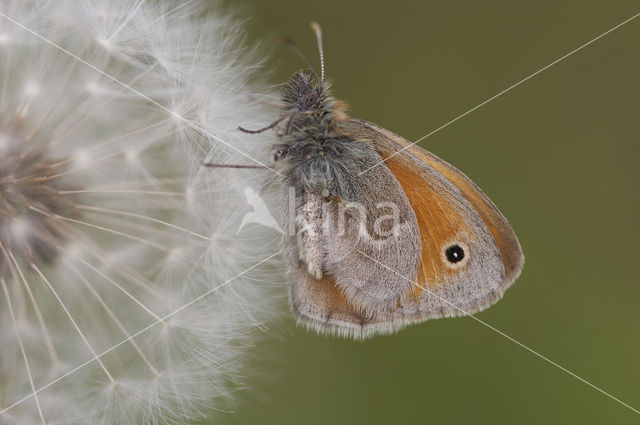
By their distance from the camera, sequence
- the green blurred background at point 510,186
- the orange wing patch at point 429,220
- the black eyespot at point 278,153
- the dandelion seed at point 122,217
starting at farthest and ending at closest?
1. the green blurred background at point 510,186
2. the black eyespot at point 278,153
3. the orange wing patch at point 429,220
4. the dandelion seed at point 122,217

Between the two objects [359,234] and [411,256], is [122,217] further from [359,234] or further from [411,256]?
[411,256]

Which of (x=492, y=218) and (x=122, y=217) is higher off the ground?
(x=492, y=218)

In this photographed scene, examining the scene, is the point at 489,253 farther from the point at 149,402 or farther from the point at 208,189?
the point at 149,402

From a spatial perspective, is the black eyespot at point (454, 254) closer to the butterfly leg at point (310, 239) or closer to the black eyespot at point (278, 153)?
the butterfly leg at point (310, 239)

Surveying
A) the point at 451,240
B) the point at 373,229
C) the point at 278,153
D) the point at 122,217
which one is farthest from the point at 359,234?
the point at 122,217

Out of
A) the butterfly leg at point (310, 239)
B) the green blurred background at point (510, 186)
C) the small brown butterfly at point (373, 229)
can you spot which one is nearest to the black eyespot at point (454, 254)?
the small brown butterfly at point (373, 229)

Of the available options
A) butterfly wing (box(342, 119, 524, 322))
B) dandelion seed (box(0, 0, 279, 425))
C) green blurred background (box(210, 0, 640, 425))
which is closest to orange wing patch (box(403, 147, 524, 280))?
butterfly wing (box(342, 119, 524, 322))
